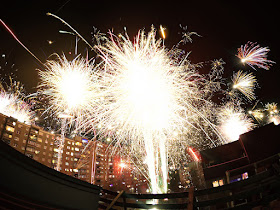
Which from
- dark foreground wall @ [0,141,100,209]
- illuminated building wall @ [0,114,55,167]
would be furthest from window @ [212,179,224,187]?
illuminated building wall @ [0,114,55,167]

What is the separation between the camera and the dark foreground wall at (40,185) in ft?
13.2

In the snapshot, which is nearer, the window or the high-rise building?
the window

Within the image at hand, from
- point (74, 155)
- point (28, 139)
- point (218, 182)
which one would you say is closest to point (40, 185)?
point (218, 182)

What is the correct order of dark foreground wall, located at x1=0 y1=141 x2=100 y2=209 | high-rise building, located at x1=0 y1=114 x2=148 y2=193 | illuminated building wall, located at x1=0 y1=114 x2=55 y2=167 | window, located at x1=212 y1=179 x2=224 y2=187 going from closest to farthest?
dark foreground wall, located at x1=0 y1=141 x2=100 y2=209
window, located at x1=212 y1=179 x2=224 y2=187
illuminated building wall, located at x1=0 y1=114 x2=55 y2=167
high-rise building, located at x1=0 y1=114 x2=148 y2=193

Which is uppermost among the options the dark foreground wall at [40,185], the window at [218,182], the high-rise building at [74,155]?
the high-rise building at [74,155]

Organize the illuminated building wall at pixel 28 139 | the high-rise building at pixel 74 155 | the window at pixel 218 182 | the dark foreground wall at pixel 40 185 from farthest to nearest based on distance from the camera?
1. the high-rise building at pixel 74 155
2. the illuminated building wall at pixel 28 139
3. the window at pixel 218 182
4. the dark foreground wall at pixel 40 185

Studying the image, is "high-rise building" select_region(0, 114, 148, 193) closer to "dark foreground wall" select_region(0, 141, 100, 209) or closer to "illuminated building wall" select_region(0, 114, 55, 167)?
"illuminated building wall" select_region(0, 114, 55, 167)

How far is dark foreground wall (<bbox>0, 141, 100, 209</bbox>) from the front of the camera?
4.02 m

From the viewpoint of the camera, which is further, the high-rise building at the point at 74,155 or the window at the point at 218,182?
the high-rise building at the point at 74,155

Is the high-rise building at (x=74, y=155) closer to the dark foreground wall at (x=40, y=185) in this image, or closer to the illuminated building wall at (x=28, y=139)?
the illuminated building wall at (x=28, y=139)

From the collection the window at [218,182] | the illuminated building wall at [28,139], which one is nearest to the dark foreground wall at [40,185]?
the window at [218,182]

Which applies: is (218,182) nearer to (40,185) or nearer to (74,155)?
(40,185)

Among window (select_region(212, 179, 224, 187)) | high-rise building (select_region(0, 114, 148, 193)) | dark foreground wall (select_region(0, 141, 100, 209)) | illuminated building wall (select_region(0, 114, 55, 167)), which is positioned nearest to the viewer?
dark foreground wall (select_region(0, 141, 100, 209))

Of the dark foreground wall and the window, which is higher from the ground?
the window
